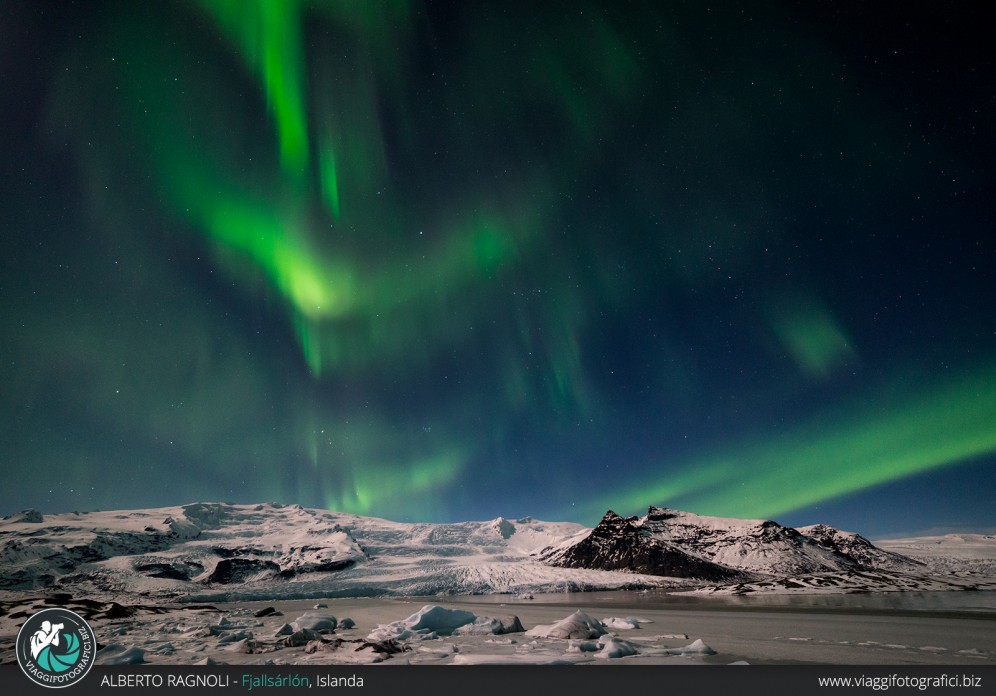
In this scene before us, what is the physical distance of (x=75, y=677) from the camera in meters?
15.4

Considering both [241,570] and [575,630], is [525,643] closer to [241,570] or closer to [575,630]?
[575,630]

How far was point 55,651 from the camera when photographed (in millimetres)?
15234

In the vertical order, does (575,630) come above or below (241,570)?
below

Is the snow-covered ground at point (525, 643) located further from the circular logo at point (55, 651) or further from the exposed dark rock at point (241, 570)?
the exposed dark rock at point (241, 570)

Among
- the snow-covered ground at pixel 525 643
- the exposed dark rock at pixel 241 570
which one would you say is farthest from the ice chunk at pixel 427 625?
the exposed dark rock at pixel 241 570

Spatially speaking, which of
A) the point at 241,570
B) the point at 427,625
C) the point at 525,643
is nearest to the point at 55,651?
the point at 525,643

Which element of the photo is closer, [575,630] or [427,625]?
[575,630]

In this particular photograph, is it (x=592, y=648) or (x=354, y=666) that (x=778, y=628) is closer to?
(x=592, y=648)

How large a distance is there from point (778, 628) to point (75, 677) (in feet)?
145

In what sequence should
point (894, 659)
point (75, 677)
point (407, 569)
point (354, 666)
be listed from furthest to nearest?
→ point (407, 569)
point (894, 659)
point (354, 666)
point (75, 677)

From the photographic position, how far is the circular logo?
15.1 meters

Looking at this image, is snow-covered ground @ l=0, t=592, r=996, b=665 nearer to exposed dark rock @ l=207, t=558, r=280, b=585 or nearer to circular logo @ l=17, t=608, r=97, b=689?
circular logo @ l=17, t=608, r=97, b=689

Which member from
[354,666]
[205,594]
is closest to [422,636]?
[354,666]
